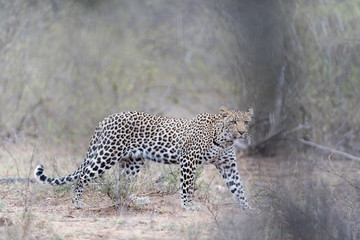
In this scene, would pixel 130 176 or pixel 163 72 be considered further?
pixel 163 72

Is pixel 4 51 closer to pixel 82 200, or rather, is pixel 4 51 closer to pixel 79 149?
pixel 79 149

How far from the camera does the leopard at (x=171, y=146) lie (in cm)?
797

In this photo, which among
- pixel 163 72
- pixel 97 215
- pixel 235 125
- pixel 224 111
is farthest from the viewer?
pixel 163 72

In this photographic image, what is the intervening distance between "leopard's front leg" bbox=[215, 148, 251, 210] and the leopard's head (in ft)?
1.00

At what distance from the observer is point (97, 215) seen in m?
7.44

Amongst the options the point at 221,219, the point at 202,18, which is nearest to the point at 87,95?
the point at 202,18

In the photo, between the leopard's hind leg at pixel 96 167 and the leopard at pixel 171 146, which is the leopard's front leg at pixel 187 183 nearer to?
the leopard at pixel 171 146

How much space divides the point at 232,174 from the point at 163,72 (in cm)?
868

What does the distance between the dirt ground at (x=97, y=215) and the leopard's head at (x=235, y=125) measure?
63 centimetres

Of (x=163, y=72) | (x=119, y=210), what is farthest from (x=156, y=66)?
(x=119, y=210)

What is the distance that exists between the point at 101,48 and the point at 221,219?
34.0ft

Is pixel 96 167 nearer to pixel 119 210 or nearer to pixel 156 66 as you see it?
pixel 119 210

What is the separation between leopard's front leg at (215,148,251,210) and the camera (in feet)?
26.8

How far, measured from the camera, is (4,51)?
13008 mm
